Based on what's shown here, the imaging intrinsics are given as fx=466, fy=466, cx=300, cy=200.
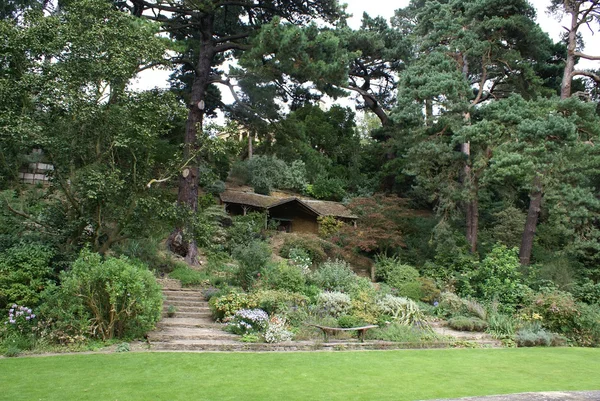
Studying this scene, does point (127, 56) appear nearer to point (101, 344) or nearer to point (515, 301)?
point (101, 344)

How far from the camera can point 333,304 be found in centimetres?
1230

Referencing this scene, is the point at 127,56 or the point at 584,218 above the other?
the point at 127,56

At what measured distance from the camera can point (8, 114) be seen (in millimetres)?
10125

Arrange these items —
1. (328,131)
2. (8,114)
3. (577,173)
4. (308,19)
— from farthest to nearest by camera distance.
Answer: (328,131), (308,19), (577,173), (8,114)

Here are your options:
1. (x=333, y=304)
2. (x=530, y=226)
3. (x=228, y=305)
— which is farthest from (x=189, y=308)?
(x=530, y=226)

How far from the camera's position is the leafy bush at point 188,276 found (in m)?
14.6

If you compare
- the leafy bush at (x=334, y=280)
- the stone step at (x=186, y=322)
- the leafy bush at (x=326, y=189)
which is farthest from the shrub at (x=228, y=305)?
the leafy bush at (x=326, y=189)

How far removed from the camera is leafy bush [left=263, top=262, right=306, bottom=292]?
13320 millimetres

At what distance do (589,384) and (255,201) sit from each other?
20.0 metres

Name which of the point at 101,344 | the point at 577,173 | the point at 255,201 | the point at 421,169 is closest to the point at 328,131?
the point at 255,201

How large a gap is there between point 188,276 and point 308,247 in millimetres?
6808

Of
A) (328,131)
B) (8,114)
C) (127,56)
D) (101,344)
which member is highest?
(328,131)

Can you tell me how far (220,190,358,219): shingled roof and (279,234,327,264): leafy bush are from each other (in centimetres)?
483

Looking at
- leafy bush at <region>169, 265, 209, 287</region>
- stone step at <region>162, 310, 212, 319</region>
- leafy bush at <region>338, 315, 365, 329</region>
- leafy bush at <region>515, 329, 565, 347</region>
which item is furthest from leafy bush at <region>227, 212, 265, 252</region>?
leafy bush at <region>515, 329, 565, 347</region>
